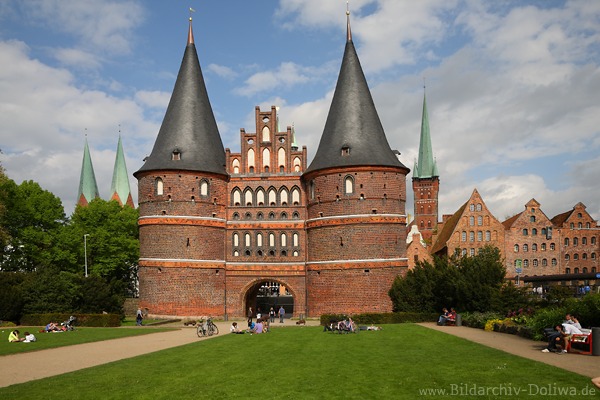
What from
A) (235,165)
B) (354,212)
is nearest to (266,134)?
(235,165)

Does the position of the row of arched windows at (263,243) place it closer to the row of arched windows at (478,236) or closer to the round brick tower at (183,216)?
the round brick tower at (183,216)

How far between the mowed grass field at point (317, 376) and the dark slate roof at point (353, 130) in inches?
943

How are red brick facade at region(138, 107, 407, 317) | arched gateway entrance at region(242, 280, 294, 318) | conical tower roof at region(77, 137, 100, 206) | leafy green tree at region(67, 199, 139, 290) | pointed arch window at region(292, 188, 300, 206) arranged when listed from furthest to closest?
1. conical tower roof at region(77, 137, 100, 206)
2. leafy green tree at region(67, 199, 139, 290)
3. arched gateway entrance at region(242, 280, 294, 318)
4. pointed arch window at region(292, 188, 300, 206)
5. red brick facade at region(138, 107, 407, 317)

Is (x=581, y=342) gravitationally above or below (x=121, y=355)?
above

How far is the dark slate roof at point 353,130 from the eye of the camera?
4403 centimetres

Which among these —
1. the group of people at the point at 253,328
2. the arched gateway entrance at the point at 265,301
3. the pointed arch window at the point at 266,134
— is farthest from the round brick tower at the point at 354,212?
the group of people at the point at 253,328

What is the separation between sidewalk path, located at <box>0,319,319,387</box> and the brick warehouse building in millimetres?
16345

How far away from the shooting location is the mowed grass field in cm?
1258

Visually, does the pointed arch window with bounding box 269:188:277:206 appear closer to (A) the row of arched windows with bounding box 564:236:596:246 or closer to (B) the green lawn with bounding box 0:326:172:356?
(B) the green lawn with bounding box 0:326:172:356

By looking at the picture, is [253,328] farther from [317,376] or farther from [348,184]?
[348,184]

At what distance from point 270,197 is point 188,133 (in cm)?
789

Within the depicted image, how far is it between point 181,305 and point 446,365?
100 ft

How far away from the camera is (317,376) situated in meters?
14.7

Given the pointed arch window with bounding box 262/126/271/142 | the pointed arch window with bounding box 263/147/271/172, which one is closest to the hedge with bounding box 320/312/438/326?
the pointed arch window with bounding box 263/147/271/172
